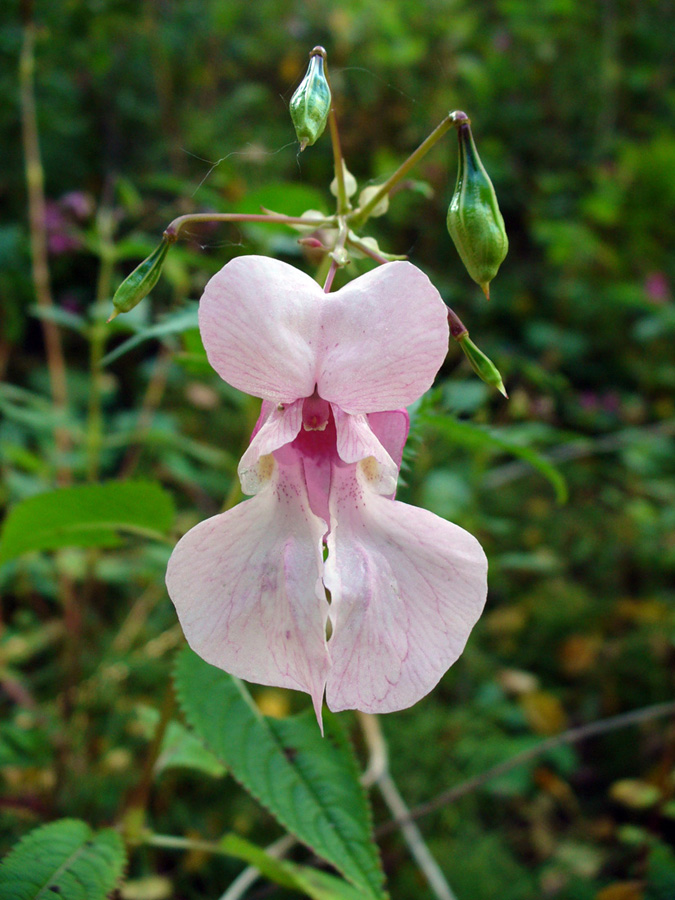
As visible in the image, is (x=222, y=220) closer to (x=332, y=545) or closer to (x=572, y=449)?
(x=332, y=545)

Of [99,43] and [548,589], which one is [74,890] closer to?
[548,589]

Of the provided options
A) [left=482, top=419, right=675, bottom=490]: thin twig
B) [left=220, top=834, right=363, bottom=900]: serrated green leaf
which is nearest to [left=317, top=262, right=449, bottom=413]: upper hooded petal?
[left=220, top=834, right=363, bottom=900]: serrated green leaf

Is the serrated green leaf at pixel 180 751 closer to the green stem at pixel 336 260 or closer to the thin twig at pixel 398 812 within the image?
the thin twig at pixel 398 812

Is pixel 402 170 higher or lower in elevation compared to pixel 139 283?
higher

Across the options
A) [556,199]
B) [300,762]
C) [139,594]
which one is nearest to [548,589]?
[139,594]

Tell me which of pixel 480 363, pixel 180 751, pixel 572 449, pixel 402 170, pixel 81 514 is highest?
pixel 402 170

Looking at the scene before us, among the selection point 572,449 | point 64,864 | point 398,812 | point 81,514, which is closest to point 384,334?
point 81,514

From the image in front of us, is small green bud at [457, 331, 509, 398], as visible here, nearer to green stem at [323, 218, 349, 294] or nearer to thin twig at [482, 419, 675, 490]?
green stem at [323, 218, 349, 294]
